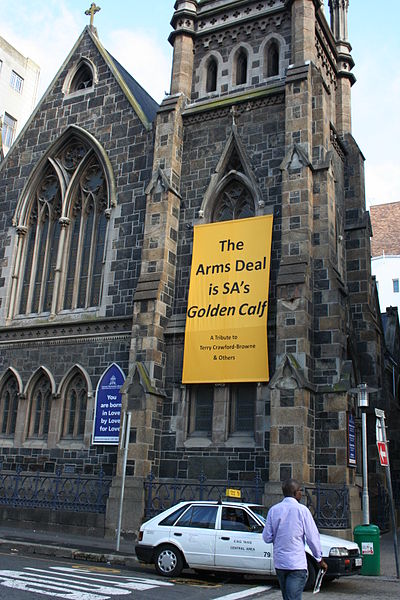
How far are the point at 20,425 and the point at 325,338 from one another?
10.2 metres

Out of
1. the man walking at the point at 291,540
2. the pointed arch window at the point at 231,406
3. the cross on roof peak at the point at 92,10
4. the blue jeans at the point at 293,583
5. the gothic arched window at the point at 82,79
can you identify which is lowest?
the blue jeans at the point at 293,583

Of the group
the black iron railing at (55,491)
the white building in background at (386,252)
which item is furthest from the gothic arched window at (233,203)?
the white building in background at (386,252)

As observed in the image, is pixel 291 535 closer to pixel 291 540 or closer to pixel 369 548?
pixel 291 540

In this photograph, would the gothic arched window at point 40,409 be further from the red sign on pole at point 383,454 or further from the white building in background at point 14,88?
the white building in background at point 14,88

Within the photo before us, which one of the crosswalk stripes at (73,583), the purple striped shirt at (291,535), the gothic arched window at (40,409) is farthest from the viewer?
the gothic arched window at (40,409)

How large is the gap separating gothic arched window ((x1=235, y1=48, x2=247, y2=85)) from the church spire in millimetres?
4840

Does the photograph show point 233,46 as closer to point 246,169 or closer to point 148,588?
point 246,169

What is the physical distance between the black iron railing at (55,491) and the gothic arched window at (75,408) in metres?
1.40

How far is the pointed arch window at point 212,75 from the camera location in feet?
73.2

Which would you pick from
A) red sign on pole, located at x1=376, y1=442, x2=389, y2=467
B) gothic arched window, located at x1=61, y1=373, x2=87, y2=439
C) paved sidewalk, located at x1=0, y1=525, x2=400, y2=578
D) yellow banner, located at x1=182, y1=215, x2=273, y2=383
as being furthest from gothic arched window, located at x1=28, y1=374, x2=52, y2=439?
red sign on pole, located at x1=376, y1=442, x2=389, y2=467

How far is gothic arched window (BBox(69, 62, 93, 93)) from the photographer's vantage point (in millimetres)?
24547

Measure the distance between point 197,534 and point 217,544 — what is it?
15.9 inches

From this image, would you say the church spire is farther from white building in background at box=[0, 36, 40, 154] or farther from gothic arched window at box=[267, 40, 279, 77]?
white building in background at box=[0, 36, 40, 154]

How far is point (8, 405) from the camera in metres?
22.1
